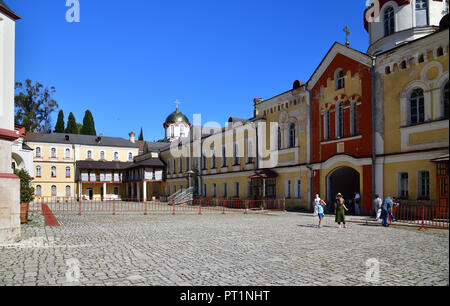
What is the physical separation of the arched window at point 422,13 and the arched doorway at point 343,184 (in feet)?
33.3

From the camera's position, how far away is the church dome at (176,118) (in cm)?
6750

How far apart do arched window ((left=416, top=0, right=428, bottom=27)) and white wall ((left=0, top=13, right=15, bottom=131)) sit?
2271 centimetres

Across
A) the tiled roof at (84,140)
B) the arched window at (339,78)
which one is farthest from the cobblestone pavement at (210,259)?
the tiled roof at (84,140)

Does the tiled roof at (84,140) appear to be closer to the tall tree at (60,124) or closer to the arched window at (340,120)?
the tall tree at (60,124)

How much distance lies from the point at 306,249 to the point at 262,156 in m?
21.1

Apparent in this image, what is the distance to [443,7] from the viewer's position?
22.7 m

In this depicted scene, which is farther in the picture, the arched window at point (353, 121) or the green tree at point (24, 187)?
the arched window at point (353, 121)

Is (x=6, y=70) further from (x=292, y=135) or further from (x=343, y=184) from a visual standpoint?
(x=292, y=135)

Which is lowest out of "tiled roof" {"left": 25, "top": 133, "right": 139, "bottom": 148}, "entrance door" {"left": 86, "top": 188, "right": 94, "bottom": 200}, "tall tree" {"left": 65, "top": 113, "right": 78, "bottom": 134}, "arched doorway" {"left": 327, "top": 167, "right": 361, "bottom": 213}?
"entrance door" {"left": 86, "top": 188, "right": 94, "bottom": 200}

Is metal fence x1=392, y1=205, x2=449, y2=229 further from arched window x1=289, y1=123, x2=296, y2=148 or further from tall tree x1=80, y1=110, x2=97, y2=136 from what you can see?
tall tree x1=80, y1=110, x2=97, y2=136

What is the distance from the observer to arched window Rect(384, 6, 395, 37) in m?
23.9

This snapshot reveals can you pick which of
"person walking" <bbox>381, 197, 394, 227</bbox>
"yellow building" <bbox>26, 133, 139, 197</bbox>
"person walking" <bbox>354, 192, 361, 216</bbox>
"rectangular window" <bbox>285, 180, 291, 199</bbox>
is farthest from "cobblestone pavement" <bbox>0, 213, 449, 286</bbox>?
"yellow building" <bbox>26, 133, 139, 197</bbox>

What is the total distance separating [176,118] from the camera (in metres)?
67.7
